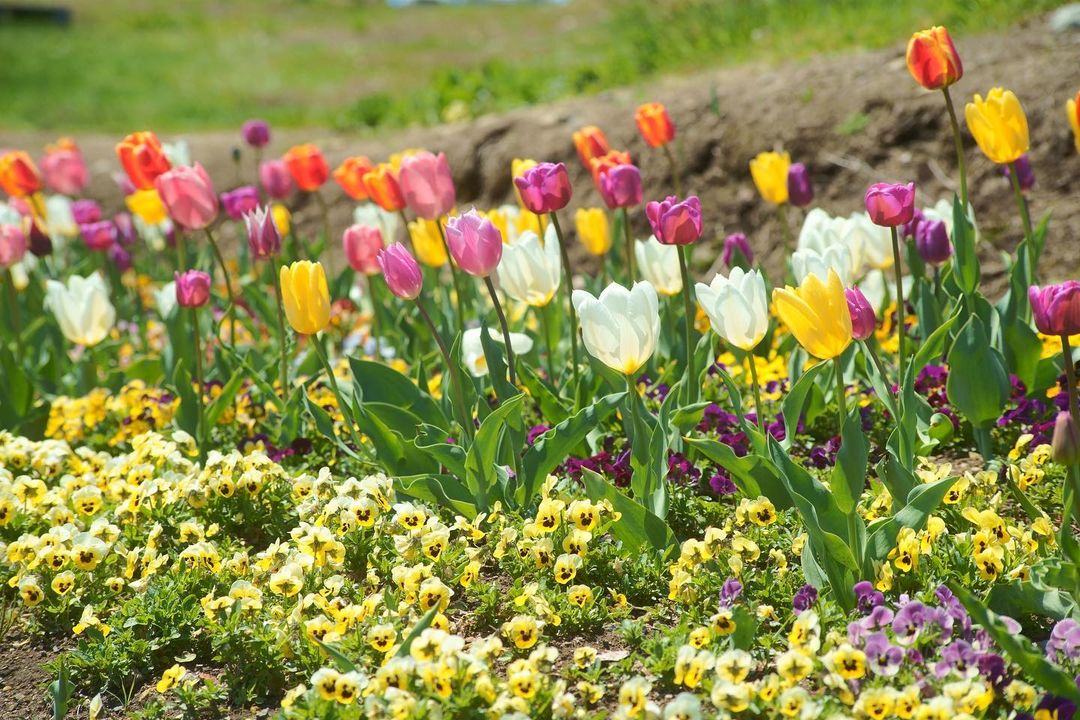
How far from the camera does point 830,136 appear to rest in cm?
537

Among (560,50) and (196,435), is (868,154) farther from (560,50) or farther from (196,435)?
(560,50)

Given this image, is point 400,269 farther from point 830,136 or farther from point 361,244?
point 830,136

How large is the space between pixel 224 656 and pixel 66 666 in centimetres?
33

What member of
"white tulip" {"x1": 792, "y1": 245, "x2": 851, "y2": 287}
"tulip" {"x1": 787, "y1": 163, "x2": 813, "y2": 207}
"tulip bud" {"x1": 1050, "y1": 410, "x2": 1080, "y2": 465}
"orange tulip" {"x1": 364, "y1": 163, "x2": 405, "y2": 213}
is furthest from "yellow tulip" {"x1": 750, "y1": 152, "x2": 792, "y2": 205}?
"tulip bud" {"x1": 1050, "y1": 410, "x2": 1080, "y2": 465}

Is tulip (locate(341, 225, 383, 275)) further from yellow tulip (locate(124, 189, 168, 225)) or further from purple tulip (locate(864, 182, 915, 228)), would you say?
purple tulip (locate(864, 182, 915, 228))

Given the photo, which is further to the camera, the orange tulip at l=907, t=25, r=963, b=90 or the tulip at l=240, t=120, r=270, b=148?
the tulip at l=240, t=120, r=270, b=148

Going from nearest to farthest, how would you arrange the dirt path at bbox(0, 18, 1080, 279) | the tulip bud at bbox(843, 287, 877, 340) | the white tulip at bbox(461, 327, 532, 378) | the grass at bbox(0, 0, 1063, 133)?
1. the tulip bud at bbox(843, 287, 877, 340)
2. the white tulip at bbox(461, 327, 532, 378)
3. the dirt path at bbox(0, 18, 1080, 279)
4. the grass at bbox(0, 0, 1063, 133)

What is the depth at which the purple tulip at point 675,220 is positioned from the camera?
257cm

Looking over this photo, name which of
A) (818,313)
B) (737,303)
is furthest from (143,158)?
(818,313)

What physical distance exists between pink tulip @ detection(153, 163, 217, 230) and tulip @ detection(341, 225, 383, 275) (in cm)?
51

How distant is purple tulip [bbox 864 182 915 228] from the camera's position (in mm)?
2461

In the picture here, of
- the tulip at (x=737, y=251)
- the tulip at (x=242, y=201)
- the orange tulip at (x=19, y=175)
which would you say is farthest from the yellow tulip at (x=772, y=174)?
the orange tulip at (x=19, y=175)

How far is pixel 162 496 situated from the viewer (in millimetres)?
3021

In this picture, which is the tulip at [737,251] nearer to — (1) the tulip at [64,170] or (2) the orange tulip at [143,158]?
(2) the orange tulip at [143,158]
